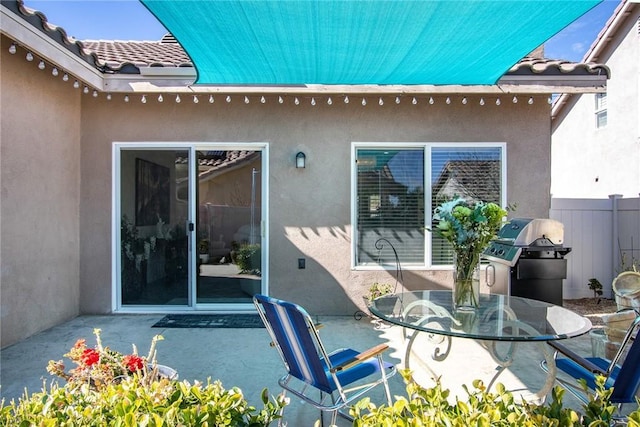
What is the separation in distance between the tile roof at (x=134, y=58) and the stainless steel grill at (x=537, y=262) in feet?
6.70

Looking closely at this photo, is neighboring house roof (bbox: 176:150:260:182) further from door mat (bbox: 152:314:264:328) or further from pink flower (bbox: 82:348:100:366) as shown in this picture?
pink flower (bbox: 82:348:100:366)

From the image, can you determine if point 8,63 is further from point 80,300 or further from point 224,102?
point 80,300

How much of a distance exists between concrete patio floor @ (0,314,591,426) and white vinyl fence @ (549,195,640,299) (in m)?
2.52

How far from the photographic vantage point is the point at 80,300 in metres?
5.95

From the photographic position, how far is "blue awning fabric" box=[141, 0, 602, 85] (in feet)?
8.96

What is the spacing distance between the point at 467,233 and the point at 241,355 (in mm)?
2757

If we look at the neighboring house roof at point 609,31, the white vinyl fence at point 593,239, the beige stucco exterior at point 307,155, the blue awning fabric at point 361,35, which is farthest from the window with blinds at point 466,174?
the neighboring house roof at point 609,31

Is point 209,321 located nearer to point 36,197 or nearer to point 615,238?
point 36,197

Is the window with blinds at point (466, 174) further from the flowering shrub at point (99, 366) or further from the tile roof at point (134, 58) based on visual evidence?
the flowering shrub at point (99, 366)

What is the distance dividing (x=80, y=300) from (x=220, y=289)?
2103mm

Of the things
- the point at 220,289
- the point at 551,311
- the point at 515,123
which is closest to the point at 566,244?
the point at 515,123

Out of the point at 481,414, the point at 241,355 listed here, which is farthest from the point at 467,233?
the point at 241,355

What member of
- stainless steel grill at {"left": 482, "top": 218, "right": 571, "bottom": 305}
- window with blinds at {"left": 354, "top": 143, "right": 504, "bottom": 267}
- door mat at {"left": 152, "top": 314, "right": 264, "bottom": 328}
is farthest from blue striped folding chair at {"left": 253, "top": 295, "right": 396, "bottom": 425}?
window with blinds at {"left": 354, "top": 143, "right": 504, "bottom": 267}

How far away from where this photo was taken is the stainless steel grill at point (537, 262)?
494 centimetres
